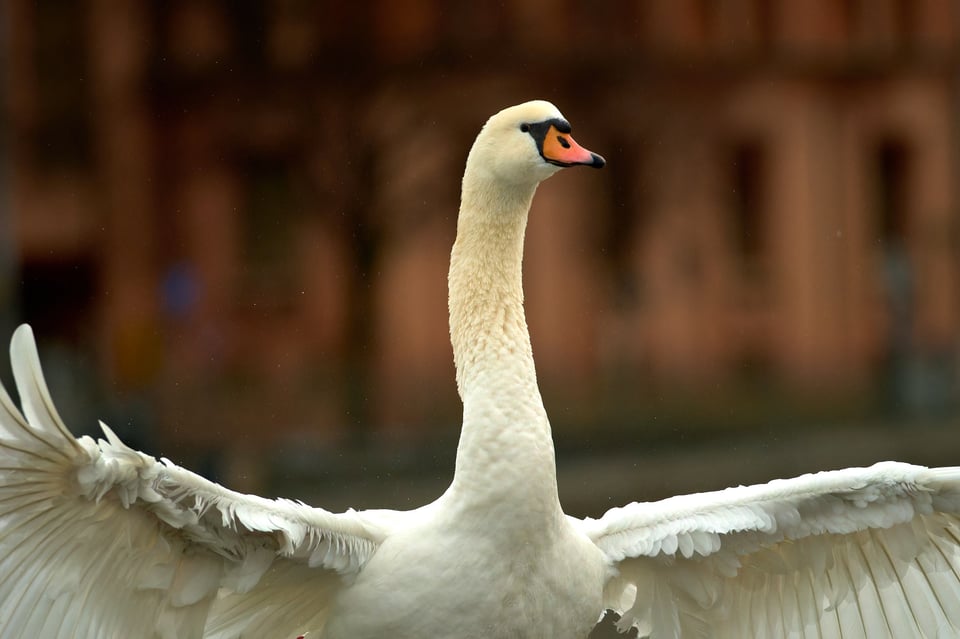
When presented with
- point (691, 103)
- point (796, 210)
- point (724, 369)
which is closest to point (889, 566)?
point (691, 103)

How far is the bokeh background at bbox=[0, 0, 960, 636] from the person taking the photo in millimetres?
21484

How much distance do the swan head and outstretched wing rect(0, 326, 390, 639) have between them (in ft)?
4.56

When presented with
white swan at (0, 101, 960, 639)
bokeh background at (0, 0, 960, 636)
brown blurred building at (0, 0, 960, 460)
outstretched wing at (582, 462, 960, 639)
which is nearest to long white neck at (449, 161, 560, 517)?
white swan at (0, 101, 960, 639)

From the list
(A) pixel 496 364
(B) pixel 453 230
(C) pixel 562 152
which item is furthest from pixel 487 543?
(B) pixel 453 230

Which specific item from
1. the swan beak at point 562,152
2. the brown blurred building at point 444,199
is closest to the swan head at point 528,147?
the swan beak at point 562,152

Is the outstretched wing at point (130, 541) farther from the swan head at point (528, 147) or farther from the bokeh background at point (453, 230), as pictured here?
the bokeh background at point (453, 230)

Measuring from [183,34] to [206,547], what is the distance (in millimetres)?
25002

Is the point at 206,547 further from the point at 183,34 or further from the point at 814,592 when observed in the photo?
the point at 183,34

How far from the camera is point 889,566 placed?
6.13 metres

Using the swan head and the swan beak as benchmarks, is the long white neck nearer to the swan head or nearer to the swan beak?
the swan head

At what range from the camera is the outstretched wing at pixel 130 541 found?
15.8 feet

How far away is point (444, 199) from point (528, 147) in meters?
17.0

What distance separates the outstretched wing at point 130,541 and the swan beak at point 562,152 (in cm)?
146

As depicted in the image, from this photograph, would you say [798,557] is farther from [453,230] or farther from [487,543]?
[453,230]
